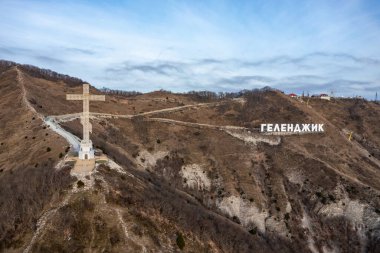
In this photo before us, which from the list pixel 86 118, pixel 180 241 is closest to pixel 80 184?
pixel 86 118

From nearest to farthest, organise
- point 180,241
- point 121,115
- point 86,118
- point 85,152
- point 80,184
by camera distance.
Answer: point 180,241 < point 80,184 < point 86,118 < point 85,152 < point 121,115

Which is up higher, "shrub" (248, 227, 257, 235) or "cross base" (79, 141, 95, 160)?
"cross base" (79, 141, 95, 160)

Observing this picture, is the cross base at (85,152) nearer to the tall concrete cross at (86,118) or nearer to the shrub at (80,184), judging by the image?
the tall concrete cross at (86,118)

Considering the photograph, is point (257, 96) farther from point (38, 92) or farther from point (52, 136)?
point (52, 136)

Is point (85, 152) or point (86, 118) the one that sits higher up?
point (86, 118)

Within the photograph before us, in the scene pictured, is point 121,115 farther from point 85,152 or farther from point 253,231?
point 85,152

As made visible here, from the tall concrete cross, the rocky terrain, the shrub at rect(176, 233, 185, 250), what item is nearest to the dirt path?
the rocky terrain

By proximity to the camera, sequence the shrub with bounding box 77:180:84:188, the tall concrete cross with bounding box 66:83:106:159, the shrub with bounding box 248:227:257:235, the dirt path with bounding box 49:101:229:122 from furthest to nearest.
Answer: the dirt path with bounding box 49:101:229:122, the shrub with bounding box 248:227:257:235, the tall concrete cross with bounding box 66:83:106:159, the shrub with bounding box 77:180:84:188

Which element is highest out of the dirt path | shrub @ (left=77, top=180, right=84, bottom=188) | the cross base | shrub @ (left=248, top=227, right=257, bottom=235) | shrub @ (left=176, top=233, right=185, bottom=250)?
the dirt path

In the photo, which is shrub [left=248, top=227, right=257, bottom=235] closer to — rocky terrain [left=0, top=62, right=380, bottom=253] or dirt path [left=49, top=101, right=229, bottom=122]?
rocky terrain [left=0, top=62, right=380, bottom=253]
